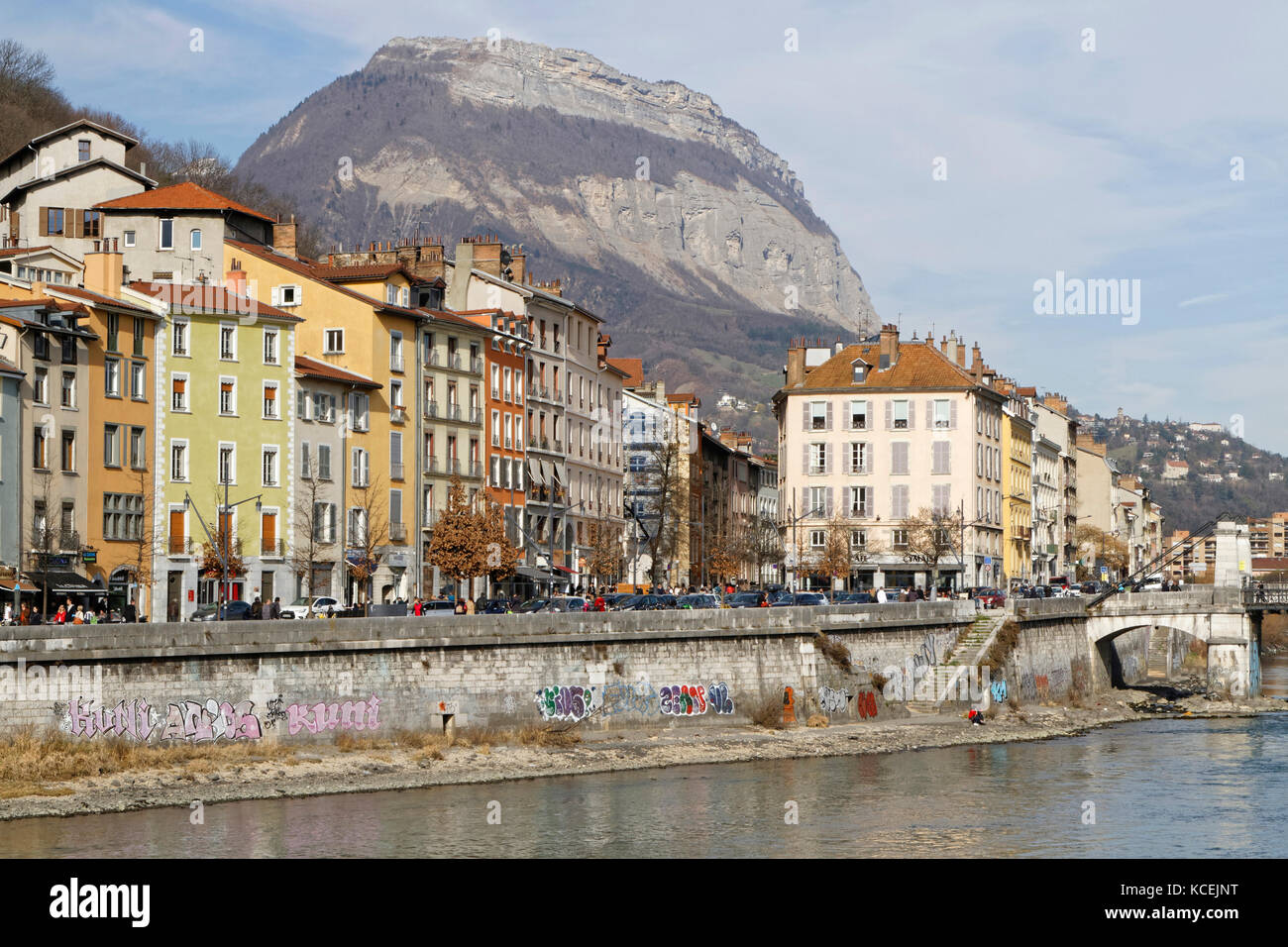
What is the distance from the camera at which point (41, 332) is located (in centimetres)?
6281

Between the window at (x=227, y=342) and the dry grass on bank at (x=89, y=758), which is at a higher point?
the window at (x=227, y=342)

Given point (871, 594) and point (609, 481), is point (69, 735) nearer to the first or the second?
point (871, 594)

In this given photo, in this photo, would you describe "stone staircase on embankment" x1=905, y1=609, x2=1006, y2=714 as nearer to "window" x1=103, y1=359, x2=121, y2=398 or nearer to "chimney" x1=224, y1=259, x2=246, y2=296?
"window" x1=103, y1=359, x2=121, y2=398

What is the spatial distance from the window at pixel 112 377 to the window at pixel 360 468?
13.5 m

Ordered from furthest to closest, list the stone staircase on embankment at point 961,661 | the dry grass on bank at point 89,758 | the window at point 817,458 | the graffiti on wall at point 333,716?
the window at point 817,458
the stone staircase on embankment at point 961,661
the graffiti on wall at point 333,716
the dry grass on bank at point 89,758

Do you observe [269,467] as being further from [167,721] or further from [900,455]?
[900,455]

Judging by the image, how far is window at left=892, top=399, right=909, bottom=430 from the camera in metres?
106

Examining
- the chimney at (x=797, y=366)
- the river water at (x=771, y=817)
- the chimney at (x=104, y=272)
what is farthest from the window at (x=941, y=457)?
the chimney at (x=104, y=272)

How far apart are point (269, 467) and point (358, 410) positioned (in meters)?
6.78

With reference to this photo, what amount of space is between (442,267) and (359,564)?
23350 millimetres

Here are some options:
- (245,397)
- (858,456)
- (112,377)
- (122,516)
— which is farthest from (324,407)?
(858,456)

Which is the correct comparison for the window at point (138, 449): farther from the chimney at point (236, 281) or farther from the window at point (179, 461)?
the chimney at point (236, 281)

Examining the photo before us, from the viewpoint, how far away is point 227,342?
71.9 metres

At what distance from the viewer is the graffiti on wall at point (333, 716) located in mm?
49719
